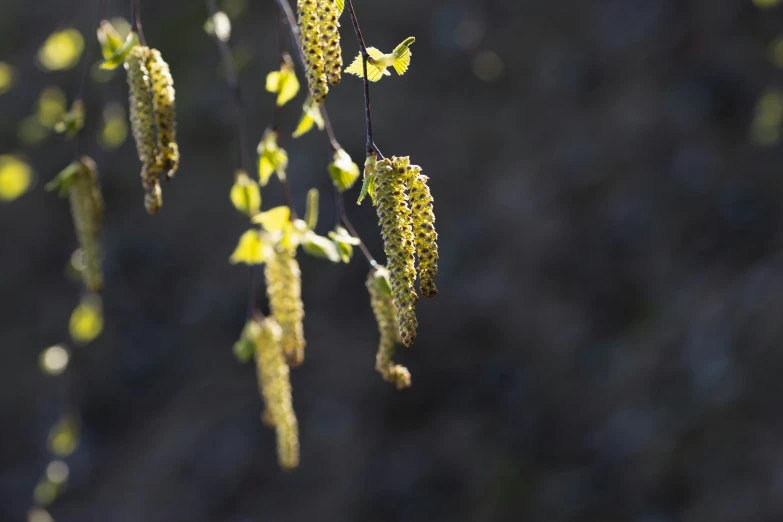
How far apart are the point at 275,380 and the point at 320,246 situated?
416mm

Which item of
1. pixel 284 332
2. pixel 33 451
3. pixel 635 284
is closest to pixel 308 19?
pixel 284 332

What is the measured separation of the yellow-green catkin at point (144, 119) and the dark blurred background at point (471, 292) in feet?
9.76

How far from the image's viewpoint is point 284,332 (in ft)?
5.03

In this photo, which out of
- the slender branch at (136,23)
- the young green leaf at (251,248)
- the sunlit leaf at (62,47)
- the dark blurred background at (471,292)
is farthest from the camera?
the dark blurred background at (471,292)

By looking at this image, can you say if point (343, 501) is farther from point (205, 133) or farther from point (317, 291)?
point (205, 133)

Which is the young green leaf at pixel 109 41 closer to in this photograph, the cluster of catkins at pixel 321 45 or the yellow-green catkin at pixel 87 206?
the yellow-green catkin at pixel 87 206

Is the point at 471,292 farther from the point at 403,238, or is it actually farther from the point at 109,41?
the point at 403,238

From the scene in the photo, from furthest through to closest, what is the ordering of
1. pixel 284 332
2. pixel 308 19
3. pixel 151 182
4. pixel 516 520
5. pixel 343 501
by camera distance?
pixel 343 501
pixel 516 520
pixel 284 332
pixel 151 182
pixel 308 19

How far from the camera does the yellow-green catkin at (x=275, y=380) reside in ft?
5.48

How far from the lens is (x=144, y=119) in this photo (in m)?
1.26

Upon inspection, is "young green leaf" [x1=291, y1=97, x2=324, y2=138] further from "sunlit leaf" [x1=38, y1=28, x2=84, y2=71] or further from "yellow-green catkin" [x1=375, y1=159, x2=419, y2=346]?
"sunlit leaf" [x1=38, y1=28, x2=84, y2=71]

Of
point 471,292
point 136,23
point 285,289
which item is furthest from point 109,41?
point 471,292

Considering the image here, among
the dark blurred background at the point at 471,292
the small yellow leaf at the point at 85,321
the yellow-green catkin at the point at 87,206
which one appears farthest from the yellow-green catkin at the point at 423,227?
the dark blurred background at the point at 471,292

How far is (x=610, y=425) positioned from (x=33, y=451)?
3429 millimetres
